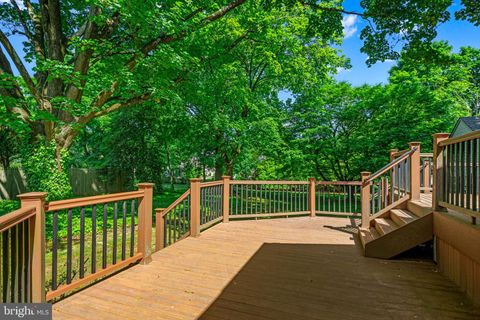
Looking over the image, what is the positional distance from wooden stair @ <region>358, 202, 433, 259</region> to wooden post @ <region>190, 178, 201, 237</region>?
283 cm

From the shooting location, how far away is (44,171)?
6.52 m

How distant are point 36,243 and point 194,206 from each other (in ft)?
9.04

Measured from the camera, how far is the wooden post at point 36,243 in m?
1.98

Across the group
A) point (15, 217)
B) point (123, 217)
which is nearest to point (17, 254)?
point (15, 217)

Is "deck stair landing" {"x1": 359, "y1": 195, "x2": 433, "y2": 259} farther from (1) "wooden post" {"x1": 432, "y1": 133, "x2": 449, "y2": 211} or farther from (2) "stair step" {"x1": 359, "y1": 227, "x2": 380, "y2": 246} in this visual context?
(1) "wooden post" {"x1": 432, "y1": 133, "x2": 449, "y2": 211}

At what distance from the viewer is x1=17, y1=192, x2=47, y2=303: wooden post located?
198 cm

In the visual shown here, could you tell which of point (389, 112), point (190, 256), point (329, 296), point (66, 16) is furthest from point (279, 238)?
point (66, 16)

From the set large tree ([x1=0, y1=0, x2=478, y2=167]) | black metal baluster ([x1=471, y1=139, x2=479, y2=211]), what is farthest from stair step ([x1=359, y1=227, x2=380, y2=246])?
large tree ([x1=0, y1=0, x2=478, y2=167])

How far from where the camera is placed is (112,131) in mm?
12008

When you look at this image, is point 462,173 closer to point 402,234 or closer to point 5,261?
point 402,234

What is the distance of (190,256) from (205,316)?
157 cm

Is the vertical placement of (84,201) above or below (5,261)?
above

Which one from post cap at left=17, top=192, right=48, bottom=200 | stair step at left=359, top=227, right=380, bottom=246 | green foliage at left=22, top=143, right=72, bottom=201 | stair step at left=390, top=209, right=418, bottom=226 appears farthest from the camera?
green foliage at left=22, top=143, right=72, bottom=201

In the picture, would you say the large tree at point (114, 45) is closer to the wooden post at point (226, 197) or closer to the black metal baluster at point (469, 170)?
the wooden post at point (226, 197)
